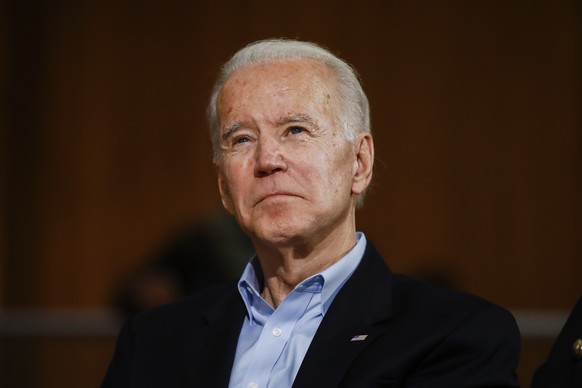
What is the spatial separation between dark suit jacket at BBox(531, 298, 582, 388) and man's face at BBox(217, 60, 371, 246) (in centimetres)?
63

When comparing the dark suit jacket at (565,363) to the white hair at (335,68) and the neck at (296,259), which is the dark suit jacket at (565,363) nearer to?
the neck at (296,259)

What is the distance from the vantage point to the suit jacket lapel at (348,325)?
2518 mm

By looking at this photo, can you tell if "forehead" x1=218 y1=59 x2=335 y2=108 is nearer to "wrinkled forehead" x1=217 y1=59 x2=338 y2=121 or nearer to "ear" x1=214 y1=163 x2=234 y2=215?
"wrinkled forehead" x1=217 y1=59 x2=338 y2=121

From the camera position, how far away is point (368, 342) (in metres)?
2.56

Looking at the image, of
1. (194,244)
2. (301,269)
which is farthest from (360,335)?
(194,244)

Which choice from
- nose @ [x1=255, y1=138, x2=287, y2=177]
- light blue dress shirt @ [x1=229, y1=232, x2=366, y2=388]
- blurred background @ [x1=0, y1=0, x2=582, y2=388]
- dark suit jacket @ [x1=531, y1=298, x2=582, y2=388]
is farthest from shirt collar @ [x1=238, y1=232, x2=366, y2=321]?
blurred background @ [x1=0, y1=0, x2=582, y2=388]

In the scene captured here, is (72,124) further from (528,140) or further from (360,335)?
(360,335)

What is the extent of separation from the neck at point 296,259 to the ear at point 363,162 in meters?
0.12

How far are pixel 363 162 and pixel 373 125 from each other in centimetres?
410

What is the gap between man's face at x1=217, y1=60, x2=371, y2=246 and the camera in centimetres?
267

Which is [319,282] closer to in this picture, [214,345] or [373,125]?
[214,345]

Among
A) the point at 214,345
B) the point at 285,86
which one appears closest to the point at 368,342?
the point at 214,345

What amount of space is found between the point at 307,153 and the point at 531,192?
14.8 feet

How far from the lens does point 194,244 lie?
5.09 m
